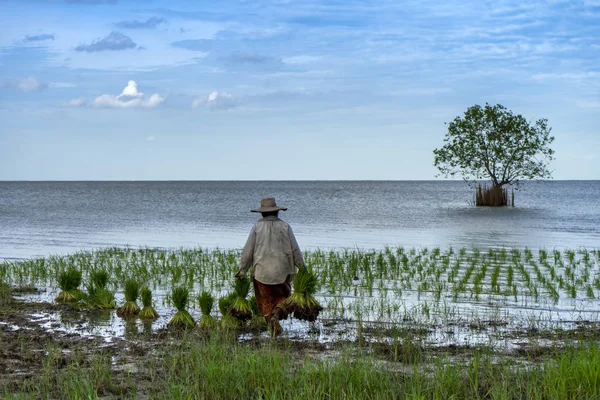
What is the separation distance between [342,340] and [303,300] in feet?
2.89

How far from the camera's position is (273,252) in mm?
9641

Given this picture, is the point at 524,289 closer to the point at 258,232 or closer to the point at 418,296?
the point at 418,296

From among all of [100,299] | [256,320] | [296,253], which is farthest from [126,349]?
[100,299]

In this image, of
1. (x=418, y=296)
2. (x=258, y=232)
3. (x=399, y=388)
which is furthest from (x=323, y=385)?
(x=418, y=296)

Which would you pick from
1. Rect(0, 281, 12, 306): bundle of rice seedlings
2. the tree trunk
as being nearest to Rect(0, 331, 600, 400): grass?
Rect(0, 281, 12, 306): bundle of rice seedlings

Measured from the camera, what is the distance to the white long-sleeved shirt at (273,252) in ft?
31.6

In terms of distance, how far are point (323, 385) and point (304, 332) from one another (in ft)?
12.2

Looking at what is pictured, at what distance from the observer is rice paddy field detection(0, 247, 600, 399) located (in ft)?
19.5

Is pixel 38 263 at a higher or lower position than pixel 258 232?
lower

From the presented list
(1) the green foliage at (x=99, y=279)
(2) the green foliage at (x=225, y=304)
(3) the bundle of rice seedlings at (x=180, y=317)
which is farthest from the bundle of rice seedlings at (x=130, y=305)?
(2) the green foliage at (x=225, y=304)

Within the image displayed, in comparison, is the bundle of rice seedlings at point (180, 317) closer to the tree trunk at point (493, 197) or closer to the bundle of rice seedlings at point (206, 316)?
the bundle of rice seedlings at point (206, 316)

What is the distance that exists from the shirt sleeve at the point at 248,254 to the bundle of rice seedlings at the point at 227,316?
0.40m

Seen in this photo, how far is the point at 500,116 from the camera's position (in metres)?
51.8

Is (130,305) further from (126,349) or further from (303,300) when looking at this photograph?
(303,300)
